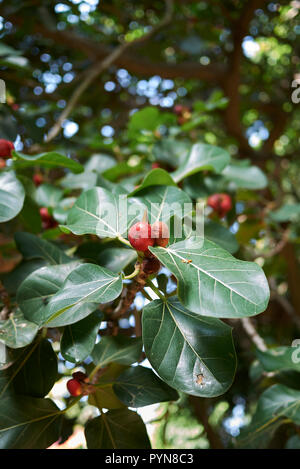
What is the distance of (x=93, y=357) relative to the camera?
0.63m

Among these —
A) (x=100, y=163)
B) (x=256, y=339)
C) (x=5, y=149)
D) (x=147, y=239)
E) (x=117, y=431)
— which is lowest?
(x=256, y=339)

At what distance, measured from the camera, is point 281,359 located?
2.59ft

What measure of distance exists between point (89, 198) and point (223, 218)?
59 cm

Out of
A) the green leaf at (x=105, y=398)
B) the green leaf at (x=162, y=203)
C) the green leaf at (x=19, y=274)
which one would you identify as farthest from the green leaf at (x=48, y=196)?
the green leaf at (x=105, y=398)

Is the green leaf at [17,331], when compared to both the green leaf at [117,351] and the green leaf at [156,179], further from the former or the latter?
the green leaf at [156,179]

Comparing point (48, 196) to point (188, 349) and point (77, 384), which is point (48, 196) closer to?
point (77, 384)

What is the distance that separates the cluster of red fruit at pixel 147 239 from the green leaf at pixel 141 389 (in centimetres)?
21

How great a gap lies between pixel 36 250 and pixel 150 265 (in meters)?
0.30

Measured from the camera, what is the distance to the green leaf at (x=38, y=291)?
21.5 inches

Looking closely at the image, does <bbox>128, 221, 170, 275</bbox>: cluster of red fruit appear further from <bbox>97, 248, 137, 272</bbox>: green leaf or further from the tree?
<bbox>97, 248, 137, 272</bbox>: green leaf

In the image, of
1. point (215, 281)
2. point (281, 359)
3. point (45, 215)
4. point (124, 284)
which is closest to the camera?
point (215, 281)

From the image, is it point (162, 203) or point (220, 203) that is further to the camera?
point (220, 203)

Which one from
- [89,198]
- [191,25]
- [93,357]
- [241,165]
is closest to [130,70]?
[191,25]

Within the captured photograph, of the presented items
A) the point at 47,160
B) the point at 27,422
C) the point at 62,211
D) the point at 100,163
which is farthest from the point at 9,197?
the point at 100,163
